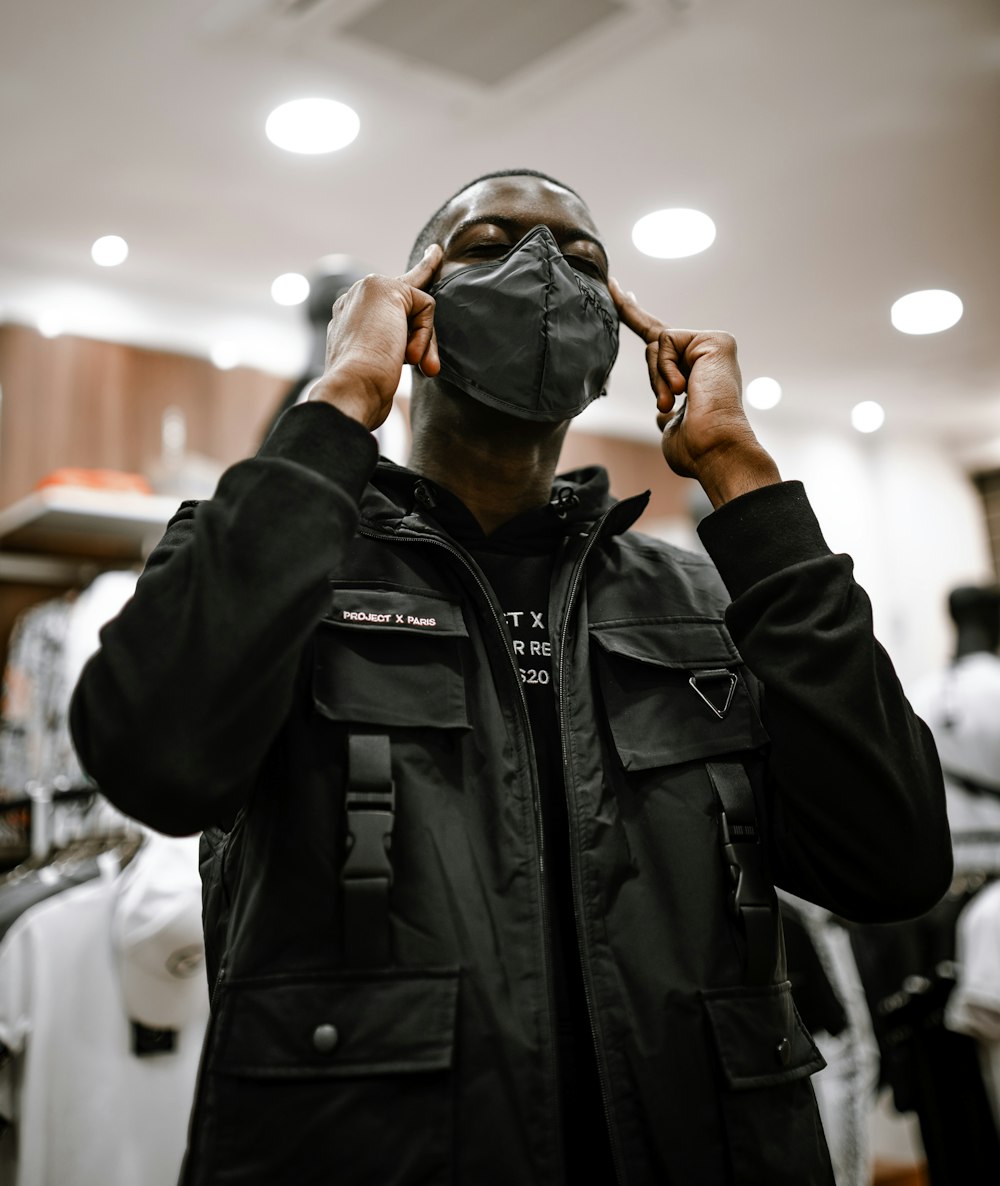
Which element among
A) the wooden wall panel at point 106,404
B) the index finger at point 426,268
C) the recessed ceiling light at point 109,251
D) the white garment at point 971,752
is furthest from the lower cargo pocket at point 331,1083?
the recessed ceiling light at point 109,251

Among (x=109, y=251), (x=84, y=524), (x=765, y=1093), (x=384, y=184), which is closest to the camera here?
(x=765, y=1093)

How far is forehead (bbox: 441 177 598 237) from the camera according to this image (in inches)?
56.3

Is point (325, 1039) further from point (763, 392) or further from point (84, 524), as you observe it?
point (763, 392)

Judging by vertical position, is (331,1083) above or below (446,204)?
below

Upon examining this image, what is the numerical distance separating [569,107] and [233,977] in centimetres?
299

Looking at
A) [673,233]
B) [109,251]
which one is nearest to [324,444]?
[673,233]

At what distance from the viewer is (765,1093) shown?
3.52ft

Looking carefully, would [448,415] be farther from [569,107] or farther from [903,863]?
[569,107]

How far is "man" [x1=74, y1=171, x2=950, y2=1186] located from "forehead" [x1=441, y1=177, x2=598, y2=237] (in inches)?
3.0

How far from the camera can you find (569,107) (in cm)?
334

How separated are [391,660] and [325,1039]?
375 mm

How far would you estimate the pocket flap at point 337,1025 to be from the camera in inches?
38.3

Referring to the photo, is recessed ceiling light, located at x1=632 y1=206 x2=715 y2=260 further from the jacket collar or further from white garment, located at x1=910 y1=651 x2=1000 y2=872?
the jacket collar

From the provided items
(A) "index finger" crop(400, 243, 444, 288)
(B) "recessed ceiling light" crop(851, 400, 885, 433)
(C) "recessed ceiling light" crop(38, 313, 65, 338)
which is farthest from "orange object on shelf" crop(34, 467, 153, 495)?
(B) "recessed ceiling light" crop(851, 400, 885, 433)
